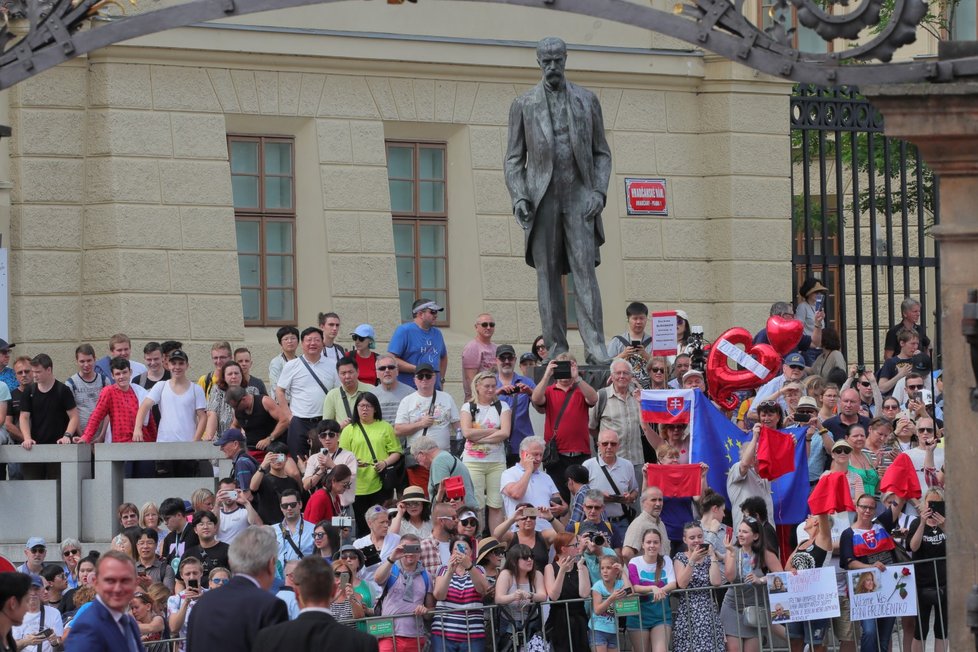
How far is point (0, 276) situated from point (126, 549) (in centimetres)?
605

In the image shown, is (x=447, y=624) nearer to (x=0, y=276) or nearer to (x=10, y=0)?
(x=10, y=0)

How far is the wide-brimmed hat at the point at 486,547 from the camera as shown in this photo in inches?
558

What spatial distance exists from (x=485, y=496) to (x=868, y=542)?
9.11ft

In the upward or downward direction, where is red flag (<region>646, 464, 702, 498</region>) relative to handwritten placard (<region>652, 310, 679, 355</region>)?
downward

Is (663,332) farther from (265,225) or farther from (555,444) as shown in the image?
(265,225)

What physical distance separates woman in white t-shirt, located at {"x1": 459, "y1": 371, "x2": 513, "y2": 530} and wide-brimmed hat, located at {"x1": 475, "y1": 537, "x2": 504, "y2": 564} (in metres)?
1.44

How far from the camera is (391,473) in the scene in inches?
627

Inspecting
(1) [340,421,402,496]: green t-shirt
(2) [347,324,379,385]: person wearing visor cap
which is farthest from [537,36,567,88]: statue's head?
(1) [340,421,402,496]: green t-shirt

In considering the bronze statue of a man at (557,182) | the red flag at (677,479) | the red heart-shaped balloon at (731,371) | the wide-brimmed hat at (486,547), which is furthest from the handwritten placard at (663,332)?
the wide-brimmed hat at (486,547)

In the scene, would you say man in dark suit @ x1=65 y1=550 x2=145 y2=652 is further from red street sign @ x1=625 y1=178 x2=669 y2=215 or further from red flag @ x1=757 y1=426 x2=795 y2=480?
red street sign @ x1=625 y1=178 x2=669 y2=215

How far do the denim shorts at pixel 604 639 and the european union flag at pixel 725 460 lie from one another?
81.6 inches

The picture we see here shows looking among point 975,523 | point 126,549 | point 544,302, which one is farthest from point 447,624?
point 975,523

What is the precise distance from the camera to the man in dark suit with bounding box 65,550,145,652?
893 centimetres

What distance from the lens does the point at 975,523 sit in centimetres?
906
